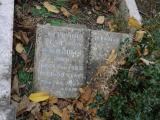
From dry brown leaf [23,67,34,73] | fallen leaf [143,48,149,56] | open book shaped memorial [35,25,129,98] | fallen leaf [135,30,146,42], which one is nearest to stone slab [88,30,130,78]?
open book shaped memorial [35,25,129,98]

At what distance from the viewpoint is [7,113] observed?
3.64 meters

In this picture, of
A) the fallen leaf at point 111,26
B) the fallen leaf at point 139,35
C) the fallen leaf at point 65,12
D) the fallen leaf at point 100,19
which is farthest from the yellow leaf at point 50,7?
the fallen leaf at point 139,35

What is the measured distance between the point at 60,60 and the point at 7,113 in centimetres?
98

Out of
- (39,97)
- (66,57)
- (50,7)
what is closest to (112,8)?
(50,7)

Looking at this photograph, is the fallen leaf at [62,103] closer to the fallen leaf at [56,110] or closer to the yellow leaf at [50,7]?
the fallen leaf at [56,110]

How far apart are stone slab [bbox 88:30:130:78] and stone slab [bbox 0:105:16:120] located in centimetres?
113

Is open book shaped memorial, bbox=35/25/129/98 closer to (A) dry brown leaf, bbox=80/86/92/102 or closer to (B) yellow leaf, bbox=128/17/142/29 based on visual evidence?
(A) dry brown leaf, bbox=80/86/92/102

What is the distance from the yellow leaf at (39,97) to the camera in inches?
167

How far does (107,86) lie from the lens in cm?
429

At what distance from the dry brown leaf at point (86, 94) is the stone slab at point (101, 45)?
7.0 inches

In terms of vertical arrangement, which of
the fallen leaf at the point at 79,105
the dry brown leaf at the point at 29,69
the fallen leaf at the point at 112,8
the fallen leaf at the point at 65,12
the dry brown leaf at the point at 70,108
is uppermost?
the fallen leaf at the point at 112,8

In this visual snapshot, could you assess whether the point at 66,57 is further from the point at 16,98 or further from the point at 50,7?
the point at 50,7

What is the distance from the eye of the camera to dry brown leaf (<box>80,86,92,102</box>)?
14.5 ft

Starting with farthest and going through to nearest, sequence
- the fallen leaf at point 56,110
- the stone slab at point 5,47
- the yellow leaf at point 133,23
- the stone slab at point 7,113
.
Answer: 1. the yellow leaf at point 133,23
2. the fallen leaf at point 56,110
3. the stone slab at point 5,47
4. the stone slab at point 7,113
